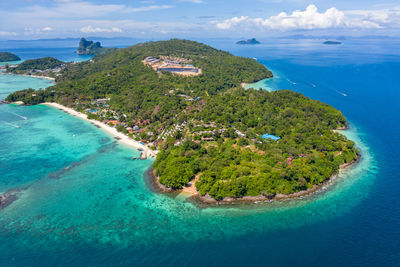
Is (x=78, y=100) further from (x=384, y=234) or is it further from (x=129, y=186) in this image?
(x=384, y=234)

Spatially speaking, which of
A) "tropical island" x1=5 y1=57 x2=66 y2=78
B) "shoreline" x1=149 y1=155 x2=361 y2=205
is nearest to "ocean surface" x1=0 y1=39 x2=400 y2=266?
"shoreline" x1=149 y1=155 x2=361 y2=205

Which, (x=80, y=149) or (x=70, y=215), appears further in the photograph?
(x=80, y=149)

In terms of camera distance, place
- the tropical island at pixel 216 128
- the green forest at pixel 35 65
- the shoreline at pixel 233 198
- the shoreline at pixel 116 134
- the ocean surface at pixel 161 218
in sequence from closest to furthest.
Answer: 1. the ocean surface at pixel 161 218
2. the shoreline at pixel 233 198
3. the tropical island at pixel 216 128
4. the shoreline at pixel 116 134
5. the green forest at pixel 35 65

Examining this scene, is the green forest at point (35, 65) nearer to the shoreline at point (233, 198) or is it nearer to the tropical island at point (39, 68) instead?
the tropical island at point (39, 68)

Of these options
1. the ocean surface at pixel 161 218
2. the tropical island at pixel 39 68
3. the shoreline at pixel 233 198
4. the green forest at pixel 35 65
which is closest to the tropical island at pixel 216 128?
the shoreline at pixel 233 198

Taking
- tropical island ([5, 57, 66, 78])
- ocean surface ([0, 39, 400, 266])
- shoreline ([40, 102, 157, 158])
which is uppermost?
tropical island ([5, 57, 66, 78])

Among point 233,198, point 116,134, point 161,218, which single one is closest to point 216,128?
point 233,198

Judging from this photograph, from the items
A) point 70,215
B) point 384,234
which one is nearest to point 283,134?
point 384,234

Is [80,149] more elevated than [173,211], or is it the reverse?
[80,149]

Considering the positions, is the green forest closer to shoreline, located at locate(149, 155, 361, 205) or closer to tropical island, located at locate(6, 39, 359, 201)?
tropical island, located at locate(6, 39, 359, 201)
